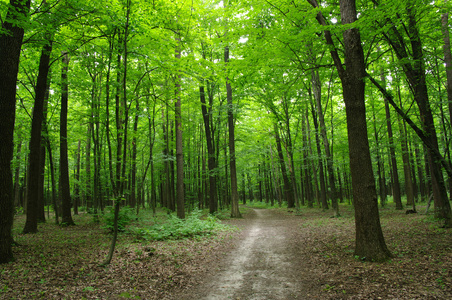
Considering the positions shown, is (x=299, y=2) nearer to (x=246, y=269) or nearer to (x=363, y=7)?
(x=363, y=7)

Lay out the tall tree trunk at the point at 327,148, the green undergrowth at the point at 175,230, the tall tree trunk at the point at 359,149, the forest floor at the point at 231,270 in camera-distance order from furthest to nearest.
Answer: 1. the tall tree trunk at the point at 327,148
2. the green undergrowth at the point at 175,230
3. the tall tree trunk at the point at 359,149
4. the forest floor at the point at 231,270

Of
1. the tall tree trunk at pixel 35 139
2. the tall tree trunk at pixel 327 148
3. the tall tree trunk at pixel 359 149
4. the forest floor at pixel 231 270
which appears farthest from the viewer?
the tall tree trunk at pixel 327 148

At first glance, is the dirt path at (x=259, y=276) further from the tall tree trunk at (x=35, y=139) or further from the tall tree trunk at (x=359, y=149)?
the tall tree trunk at (x=35, y=139)

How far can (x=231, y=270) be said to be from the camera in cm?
575

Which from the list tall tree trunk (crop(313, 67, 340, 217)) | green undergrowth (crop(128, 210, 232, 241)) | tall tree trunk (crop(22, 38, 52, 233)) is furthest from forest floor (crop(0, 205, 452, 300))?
tall tree trunk (crop(313, 67, 340, 217))

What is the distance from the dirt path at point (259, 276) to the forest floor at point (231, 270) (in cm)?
2

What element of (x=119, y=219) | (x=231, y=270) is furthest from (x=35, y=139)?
(x=231, y=270)

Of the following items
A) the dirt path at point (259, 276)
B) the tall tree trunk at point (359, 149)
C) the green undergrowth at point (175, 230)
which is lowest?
the dirt path at point (259, 276)

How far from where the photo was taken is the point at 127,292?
4410 millimetres

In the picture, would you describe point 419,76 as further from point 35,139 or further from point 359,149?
point 35,139

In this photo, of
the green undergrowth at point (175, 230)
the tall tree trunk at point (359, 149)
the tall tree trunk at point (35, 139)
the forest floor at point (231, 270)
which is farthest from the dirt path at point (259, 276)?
the tall tree trunk at point (35, 139)

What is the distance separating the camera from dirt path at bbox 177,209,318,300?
4.40 meters

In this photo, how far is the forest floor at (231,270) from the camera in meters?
4.17

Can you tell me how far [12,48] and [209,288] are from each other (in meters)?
7.43
